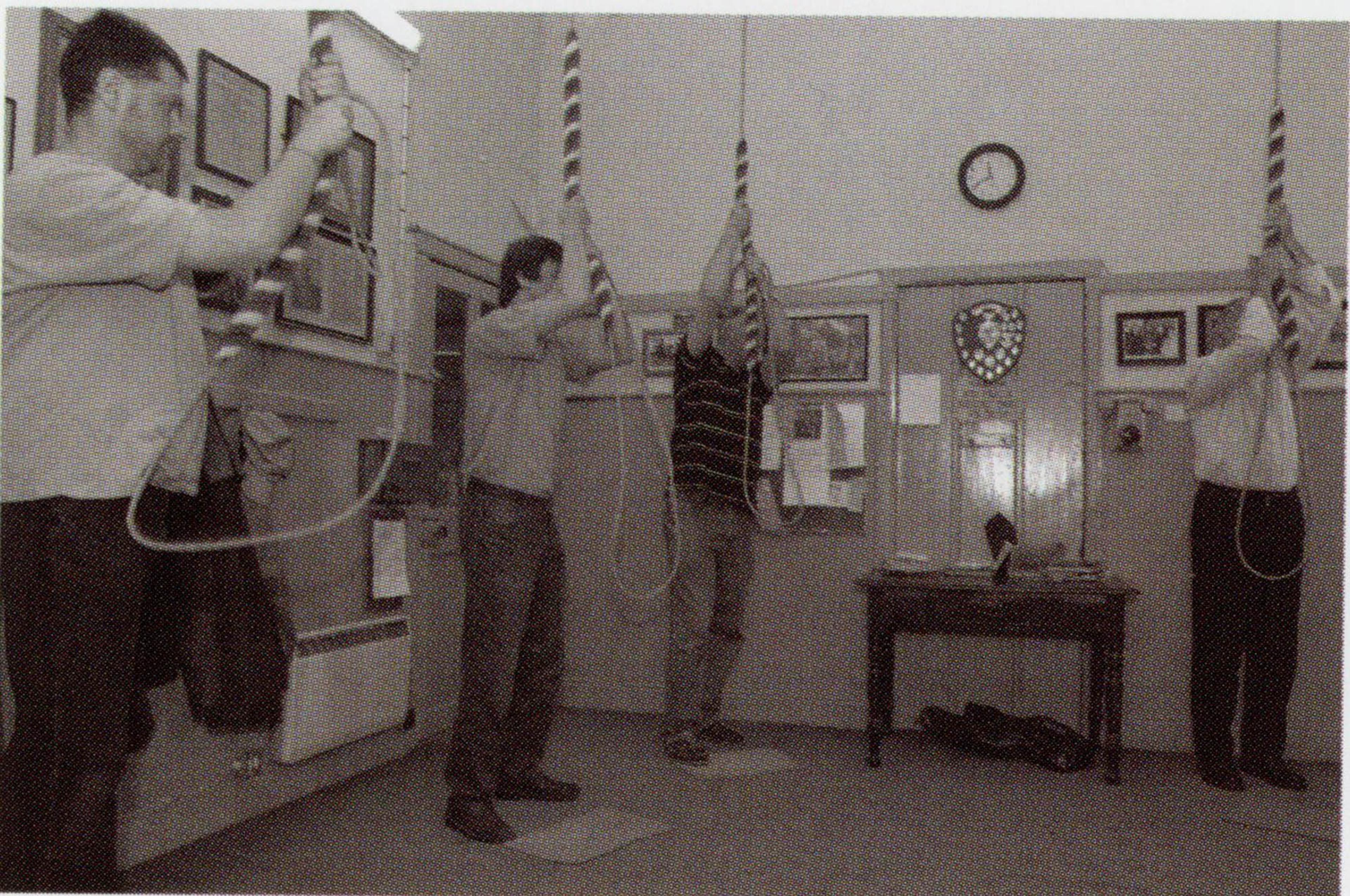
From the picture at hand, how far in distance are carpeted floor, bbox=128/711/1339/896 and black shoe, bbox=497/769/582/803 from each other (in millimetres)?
53

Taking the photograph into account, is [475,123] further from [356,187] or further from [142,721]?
[142,721]

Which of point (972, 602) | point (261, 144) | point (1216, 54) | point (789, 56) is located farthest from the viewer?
point (789, 56)

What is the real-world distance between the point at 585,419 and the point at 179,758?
220 centimetres

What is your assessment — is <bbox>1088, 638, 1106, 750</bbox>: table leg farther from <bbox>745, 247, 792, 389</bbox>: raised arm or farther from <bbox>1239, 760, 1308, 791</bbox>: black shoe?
<bbox>745, 247, 792, 389</bbox>: raised arm

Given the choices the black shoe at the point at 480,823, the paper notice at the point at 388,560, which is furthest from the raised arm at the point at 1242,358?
the paper notice at the point at 388,560

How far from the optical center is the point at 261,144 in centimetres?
268

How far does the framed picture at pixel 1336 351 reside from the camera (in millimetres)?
3580

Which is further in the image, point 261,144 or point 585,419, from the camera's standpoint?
point 585,419

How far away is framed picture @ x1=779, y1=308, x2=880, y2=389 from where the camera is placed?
402 cm

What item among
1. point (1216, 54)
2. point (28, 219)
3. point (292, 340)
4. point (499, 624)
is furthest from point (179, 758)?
point (1216, 54)

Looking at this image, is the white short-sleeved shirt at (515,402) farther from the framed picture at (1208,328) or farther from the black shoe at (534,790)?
the framed picture at (1208,328)

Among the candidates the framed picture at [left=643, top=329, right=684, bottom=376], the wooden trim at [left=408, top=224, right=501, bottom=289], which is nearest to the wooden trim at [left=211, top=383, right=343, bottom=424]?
the wooden trim at [left=408, top=224, right=501, bottom=289]

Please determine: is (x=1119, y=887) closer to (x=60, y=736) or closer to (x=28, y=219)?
(x=60, y=736)

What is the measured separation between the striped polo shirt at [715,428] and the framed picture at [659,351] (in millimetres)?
831
